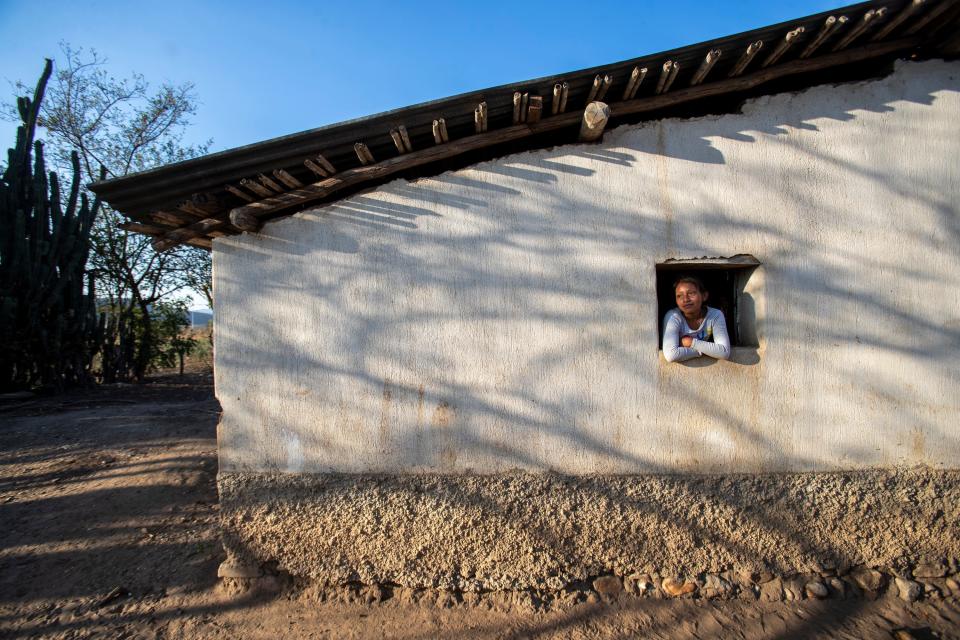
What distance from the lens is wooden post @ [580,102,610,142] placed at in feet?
8.41

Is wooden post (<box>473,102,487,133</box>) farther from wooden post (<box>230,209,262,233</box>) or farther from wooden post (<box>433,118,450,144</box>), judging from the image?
wooden post (<box>230,209,262,233</box>)

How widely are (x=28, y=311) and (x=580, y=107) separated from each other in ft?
33.0

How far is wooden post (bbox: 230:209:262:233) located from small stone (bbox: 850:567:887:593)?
14.4ft

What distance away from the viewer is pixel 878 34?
9.17ft

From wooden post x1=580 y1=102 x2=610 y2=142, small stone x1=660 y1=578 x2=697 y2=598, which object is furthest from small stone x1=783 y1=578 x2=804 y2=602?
wooden post x1=580 y1=102 x2=610 y2=142

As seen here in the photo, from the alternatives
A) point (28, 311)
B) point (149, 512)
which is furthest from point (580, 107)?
point (28, 311)

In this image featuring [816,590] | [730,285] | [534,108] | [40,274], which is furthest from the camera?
[40,274]

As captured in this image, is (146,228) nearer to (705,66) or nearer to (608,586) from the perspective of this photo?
(705,66)

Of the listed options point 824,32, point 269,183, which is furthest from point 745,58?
point 269,183

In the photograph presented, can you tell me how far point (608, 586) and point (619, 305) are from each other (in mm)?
1777

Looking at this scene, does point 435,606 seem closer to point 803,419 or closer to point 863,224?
point 803,419

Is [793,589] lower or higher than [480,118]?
lower

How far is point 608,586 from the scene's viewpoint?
2.85 meters

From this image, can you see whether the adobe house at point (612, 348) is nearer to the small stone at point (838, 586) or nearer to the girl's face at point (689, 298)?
the small stone at point (838, 586)
